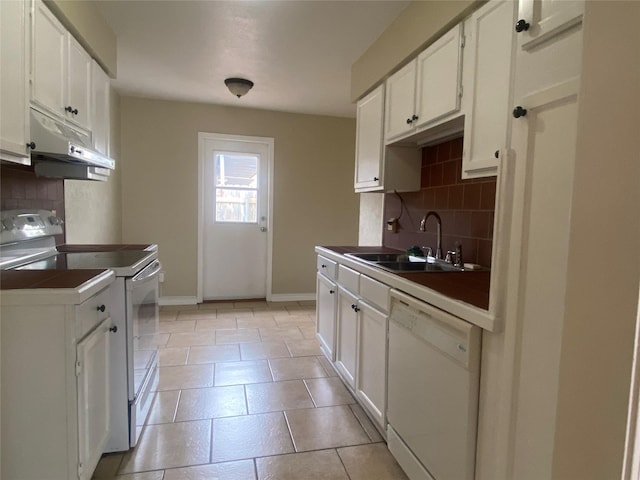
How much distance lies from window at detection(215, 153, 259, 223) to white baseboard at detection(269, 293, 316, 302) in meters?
1.00

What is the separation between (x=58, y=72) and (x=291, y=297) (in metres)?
3.46

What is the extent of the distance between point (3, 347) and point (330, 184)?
12.9 ft

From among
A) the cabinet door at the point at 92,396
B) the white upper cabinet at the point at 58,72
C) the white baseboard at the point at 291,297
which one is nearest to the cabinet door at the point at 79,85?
the white upper cabinet at the point at 58,72

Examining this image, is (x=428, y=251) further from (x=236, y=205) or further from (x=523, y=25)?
(x=236, y=205)

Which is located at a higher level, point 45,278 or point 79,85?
point 79,85

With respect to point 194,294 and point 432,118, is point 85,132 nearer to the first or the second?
point 432,118

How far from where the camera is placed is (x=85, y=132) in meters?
2.26

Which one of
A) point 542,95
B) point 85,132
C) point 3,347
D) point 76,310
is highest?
point 85,132

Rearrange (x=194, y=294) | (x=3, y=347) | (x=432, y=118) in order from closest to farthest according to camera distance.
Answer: (x=3, y=347) → (x=432, y=118) → (x=194, y=294)

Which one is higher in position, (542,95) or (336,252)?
(542,95)

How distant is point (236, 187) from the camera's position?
15.0 feet

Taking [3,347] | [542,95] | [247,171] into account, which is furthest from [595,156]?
[247,171]

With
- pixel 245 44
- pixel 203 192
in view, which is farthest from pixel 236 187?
pixel 245 44

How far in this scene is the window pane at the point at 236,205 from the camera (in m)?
4.54
